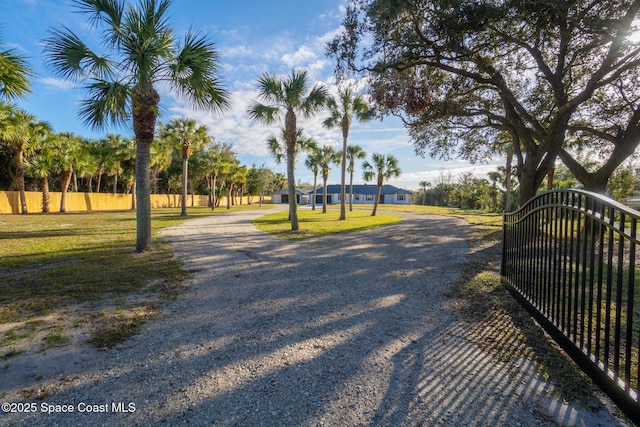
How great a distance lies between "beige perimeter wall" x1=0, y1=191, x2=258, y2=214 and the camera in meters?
23.9

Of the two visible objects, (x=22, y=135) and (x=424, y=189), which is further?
(x=424, y=189)

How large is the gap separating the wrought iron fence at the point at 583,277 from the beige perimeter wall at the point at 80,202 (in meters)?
34.0

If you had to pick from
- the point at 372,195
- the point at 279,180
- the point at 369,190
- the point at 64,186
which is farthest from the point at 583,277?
the point at 279,180

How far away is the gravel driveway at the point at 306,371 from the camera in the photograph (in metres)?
2.24

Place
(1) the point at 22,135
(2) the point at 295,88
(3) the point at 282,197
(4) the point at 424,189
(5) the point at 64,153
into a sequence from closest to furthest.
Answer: (2) the point at 295,88 < (1) the point at 22,135 < (5) the point at 64,153 < (4) the point at 424,189 < (3) the point at 282,197

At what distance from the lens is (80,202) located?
99.0ft

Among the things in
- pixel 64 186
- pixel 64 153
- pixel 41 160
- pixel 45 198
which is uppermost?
pixel 64 153

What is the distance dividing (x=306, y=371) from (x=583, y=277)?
2771 millimetres

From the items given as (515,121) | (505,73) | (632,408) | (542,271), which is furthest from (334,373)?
(505,73)

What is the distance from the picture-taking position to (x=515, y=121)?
1063 cm

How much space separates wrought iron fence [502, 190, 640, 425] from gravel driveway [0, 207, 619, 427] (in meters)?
0.47

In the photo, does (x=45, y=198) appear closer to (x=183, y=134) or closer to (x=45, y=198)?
(x=45, y=198)

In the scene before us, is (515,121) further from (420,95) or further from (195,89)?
(195,89)

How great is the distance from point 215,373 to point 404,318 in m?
2.56
